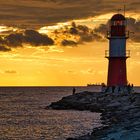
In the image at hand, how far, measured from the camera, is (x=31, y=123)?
5191cm

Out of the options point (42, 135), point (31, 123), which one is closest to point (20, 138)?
point (42, 135)

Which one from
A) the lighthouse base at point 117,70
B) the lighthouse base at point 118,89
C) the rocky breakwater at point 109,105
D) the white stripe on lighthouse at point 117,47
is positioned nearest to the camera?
the rocky breakwater at point 109,105

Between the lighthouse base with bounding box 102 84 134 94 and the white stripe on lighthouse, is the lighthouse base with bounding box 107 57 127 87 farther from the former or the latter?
the lighthouse base with bounding box 102 84 134 94

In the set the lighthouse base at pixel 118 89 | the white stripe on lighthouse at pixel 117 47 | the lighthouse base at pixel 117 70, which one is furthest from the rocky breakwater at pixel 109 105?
the white stripe on lighthouse at pixel 117 47

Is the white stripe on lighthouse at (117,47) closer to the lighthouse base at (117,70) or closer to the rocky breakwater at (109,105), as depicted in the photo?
the lighthouse base at (117,70)

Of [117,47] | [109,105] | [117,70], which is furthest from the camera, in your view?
[117,70]

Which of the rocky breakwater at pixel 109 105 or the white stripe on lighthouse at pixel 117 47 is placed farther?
the white stripe on lighthouse at pixel 117 47

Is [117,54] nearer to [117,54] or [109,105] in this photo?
[117,54]

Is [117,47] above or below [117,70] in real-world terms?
above

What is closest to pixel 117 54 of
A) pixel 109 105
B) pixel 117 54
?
pixel 117 54

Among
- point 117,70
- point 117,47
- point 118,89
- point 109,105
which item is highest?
point 117,47

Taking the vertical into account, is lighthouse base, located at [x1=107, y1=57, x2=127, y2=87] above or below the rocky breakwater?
above

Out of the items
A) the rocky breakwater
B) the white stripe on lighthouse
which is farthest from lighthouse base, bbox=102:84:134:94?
the white stripe on lighthouse

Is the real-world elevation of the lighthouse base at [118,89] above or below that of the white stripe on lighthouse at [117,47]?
below
